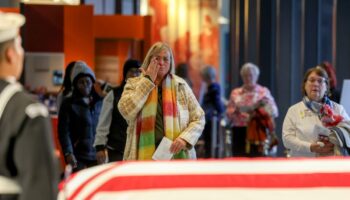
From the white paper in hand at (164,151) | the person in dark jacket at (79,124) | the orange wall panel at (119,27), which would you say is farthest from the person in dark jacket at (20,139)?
the orange wall panel at (119,27)

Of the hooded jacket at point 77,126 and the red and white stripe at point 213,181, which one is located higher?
the red and white stripe at point 213,181

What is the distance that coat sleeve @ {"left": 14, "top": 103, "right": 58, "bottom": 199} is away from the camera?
112 inches

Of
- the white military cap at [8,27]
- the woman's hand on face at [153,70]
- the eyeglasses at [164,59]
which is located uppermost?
the white military cap at [8,27]

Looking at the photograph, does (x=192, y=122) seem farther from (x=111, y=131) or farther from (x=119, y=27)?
(x=119, y=27)

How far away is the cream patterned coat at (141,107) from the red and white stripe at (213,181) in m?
1.45

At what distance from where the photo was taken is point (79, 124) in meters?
7.30

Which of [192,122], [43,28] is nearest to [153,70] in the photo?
[192,122]

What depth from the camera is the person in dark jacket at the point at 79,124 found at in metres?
7.21

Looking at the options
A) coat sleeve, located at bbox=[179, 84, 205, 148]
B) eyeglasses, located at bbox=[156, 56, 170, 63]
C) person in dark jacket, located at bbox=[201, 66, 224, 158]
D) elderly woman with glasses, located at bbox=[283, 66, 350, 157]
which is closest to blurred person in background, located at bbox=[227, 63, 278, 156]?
person in dark jacket, located at bbox=[201, 66, 224, 158]

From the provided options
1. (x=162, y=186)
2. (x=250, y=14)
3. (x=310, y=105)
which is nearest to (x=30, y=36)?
(x=250, y=14)

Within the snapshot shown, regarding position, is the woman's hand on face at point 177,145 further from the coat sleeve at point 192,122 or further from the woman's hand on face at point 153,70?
the woman's hand on face at point 153,70

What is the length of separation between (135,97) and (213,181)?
171 centimetres

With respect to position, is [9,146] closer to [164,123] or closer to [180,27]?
[164,123]

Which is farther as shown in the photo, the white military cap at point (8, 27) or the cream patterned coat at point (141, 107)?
the cream patterned coat at point (141, 107)
